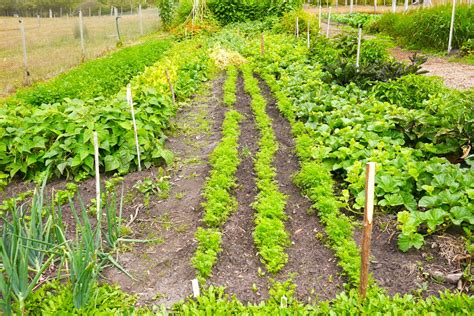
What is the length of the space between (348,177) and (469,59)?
30.2 feet

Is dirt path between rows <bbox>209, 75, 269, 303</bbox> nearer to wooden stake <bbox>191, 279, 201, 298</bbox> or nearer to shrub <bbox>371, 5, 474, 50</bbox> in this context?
wooden stake <bbox>191, 279, 201, 298</bbox>

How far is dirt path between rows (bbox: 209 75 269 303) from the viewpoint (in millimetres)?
3344

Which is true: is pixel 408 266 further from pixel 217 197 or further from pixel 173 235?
pixel 173 235

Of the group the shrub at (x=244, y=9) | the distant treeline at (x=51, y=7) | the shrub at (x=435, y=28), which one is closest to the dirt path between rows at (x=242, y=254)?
the shrub at (x=435, y=28)

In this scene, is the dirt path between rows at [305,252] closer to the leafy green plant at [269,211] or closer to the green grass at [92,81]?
the leafy green plant at [269,211]

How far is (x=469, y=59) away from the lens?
38.9 ft

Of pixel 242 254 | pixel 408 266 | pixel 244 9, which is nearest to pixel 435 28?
pixel 244 9

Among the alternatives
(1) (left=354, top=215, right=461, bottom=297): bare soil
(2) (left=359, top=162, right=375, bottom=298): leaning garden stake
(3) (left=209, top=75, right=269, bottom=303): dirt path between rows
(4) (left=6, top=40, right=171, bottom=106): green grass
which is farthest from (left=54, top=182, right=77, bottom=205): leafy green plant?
(4) (left=6, top=40, right=171, bottom=106): green grass

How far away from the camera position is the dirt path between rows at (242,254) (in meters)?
3.34

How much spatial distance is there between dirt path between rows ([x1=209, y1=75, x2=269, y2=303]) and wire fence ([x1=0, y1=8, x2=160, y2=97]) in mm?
7052

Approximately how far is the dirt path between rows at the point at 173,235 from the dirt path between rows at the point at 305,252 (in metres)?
0.83

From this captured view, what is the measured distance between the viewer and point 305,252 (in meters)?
3.81

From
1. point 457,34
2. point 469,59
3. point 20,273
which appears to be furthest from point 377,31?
point 20,273

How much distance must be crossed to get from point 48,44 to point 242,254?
35.6 ft
